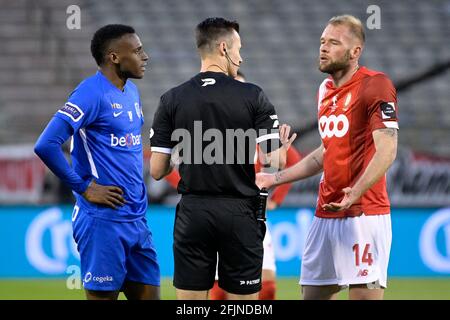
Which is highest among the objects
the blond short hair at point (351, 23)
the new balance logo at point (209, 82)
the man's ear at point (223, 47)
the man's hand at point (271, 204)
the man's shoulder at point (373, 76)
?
the blond short hair at point (351, 23)

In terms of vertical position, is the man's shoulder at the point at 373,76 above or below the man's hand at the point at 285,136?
above

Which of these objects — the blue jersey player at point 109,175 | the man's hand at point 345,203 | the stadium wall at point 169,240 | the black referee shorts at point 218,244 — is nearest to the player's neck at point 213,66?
the blue jersey player at point 109,175

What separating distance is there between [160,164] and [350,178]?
1.03 meters

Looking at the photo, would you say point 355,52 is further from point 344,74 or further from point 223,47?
point 223,47

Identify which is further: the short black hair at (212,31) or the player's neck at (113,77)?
the player's neck at (113,77)

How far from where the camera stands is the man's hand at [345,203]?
14.9 feet

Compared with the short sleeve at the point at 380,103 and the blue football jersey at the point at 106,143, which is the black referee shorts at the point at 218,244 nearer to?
the blue football jersey at the point at 106,143

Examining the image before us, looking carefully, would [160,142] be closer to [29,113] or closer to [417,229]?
[417,229]

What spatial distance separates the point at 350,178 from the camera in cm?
482

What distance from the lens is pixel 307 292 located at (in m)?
4.99

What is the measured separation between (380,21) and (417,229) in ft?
14.9

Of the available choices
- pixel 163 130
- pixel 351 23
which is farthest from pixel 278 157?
pixel 351 23

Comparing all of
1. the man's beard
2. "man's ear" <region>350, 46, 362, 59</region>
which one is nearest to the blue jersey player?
the man's beard
